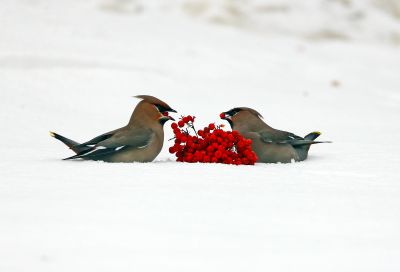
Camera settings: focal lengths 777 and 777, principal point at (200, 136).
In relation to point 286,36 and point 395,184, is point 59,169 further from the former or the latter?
point 286,36

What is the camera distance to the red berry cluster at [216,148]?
20.6 feet

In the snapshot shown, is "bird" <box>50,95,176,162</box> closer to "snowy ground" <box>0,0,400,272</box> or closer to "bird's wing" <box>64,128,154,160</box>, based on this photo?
"bird's wing" <box>64,128,154,160</box>

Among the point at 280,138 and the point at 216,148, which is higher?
the point at 280,138

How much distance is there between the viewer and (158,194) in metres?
4.95

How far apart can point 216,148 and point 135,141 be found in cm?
67

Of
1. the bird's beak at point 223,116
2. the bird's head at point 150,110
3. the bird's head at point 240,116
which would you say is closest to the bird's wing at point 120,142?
the bird's head at point 150,110

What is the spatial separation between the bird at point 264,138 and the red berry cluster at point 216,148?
0.58ft

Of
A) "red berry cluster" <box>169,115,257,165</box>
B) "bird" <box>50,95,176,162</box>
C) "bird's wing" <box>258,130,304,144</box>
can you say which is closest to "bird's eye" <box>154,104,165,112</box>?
"bird" <box>50,95,176,162</box>

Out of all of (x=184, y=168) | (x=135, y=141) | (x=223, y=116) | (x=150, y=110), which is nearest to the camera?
(x=184, y=168)

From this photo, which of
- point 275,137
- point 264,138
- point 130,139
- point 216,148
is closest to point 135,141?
point 130,139

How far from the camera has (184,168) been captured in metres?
5.96

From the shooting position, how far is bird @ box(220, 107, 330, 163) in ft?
21.3

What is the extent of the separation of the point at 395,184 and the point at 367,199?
680mm

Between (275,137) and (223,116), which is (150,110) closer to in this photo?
(223,116)
